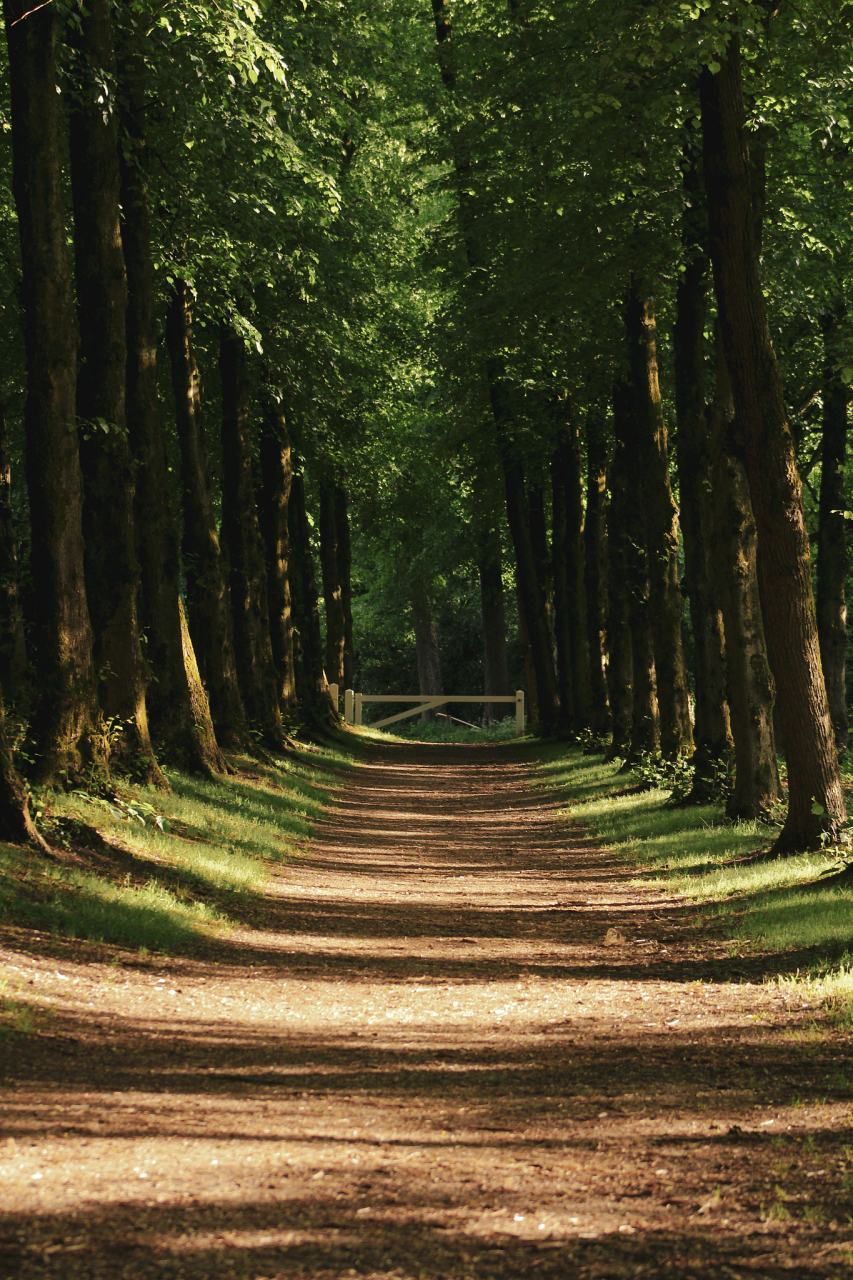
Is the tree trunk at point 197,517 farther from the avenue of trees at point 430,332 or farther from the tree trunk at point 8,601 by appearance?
the tree trunk at point 8,601

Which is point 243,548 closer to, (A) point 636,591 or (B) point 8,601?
(A) point 636,591

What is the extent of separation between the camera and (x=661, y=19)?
463 inches

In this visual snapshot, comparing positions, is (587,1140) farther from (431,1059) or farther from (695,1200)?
(431,1059)

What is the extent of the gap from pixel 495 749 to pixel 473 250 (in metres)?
16.9

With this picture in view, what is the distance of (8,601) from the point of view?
15062mm

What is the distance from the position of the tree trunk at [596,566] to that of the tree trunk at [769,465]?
13.7 metres

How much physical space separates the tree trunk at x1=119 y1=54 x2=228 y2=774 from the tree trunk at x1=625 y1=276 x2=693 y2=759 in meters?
6.94

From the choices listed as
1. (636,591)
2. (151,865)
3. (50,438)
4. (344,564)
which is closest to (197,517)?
(636,591)

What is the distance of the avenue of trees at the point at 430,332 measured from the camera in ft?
37.8

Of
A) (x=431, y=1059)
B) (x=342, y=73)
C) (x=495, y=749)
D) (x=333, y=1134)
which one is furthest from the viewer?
(x=495, y=749)

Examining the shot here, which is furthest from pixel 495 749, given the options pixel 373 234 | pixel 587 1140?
pixel 587 1140

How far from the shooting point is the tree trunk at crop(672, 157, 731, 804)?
16.2 metres

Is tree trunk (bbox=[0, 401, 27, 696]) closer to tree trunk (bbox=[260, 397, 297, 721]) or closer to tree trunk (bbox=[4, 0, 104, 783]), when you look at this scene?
tree trunk (bbox=[4, 0, 104, 783])

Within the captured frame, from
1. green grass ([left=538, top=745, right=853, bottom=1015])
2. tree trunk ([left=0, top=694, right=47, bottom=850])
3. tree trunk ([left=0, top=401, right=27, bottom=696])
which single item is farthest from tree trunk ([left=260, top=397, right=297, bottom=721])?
tree trunk ([left=0, top=694, right=47, bottom=850])
